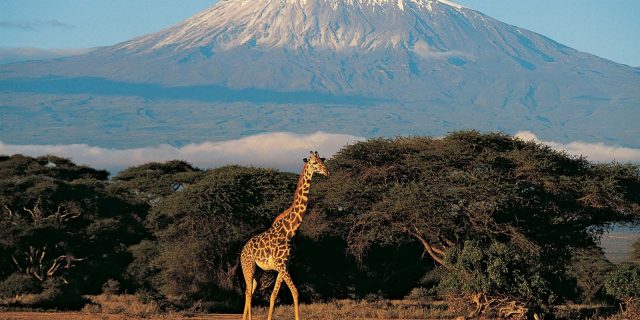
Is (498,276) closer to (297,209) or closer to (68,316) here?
(297,209)

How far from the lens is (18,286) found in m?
34.0

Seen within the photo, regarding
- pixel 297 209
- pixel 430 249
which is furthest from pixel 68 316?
pixel 430 249

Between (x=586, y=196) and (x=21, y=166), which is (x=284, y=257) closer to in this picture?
(x=586, y=196)

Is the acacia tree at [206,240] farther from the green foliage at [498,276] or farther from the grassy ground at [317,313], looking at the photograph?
the green foliage at [498,276]

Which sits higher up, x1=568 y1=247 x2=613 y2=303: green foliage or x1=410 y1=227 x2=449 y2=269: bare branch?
x1=410 y1=227 x2=449 y2=269: bare branch

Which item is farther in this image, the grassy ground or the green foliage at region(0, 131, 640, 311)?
the green foliage at region(0, 131, 640, 311)

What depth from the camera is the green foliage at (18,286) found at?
3383 centimetres

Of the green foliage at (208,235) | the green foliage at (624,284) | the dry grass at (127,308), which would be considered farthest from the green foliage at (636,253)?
the dry grass at (127,308)

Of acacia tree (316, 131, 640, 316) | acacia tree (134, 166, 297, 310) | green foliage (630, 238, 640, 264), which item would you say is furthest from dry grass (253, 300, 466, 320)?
green foliage (630, 238, 640, 264)

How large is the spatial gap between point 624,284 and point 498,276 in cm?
479

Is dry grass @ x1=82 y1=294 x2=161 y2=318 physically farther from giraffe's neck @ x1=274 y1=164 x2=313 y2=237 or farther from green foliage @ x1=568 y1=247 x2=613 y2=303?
green foliage @ x1=568 y1=247 x2=613 y2=303

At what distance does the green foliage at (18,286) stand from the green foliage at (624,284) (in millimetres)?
16340

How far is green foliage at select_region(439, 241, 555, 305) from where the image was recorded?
28344 millimetres

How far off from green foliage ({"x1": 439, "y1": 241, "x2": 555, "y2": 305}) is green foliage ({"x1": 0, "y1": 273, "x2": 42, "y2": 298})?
1244cm
